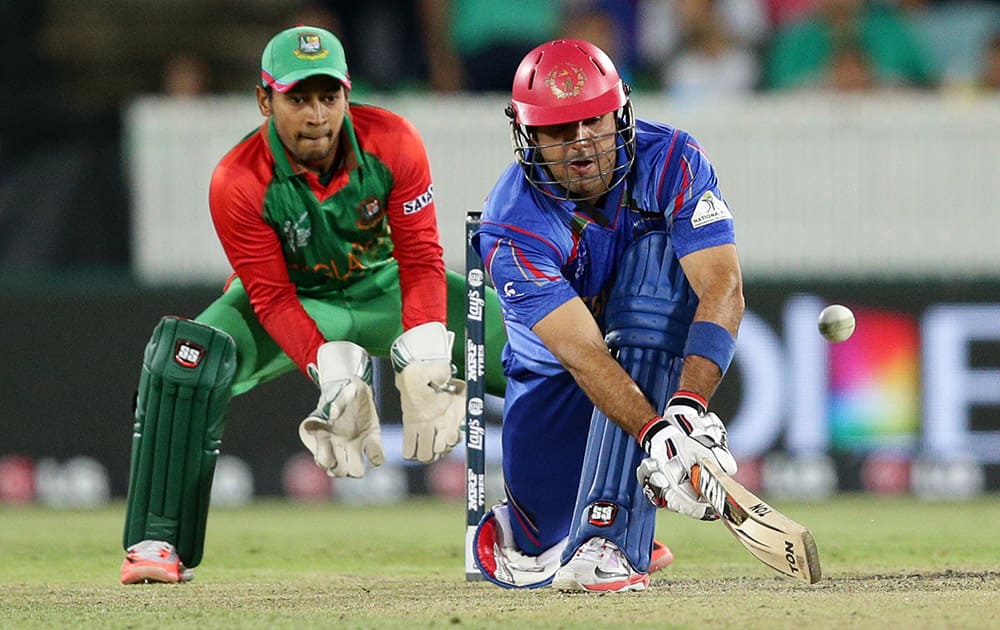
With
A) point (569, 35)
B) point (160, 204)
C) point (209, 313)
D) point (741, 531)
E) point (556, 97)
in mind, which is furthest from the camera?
point (569, 35)

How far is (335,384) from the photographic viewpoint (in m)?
5.72

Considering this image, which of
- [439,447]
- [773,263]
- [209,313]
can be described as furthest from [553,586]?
[773,263]

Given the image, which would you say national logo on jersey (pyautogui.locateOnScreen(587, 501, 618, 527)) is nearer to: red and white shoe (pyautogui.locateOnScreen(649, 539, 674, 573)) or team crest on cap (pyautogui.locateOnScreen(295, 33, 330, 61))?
red and white shoe (pyautogui.locateOnScreen(649, 539, 674, 573))

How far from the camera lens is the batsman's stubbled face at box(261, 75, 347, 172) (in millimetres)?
5781

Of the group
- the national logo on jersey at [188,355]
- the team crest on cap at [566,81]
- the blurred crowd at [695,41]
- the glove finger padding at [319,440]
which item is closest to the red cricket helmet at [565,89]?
the team crest on cap at [566,81]

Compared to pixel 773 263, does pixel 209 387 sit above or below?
below

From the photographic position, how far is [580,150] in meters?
4.93

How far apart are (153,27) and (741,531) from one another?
28.9 ft

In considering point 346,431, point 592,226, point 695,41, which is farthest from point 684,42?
point 592,226

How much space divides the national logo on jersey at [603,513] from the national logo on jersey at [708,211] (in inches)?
32.6

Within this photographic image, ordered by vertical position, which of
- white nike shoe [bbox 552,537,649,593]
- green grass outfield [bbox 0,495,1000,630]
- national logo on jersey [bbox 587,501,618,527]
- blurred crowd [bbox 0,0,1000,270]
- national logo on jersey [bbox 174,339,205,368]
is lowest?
green grass outfield [bbox 0,495,1000,630]

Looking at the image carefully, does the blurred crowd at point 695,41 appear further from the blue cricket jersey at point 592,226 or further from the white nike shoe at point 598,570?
the white nike shoe at point 598,570

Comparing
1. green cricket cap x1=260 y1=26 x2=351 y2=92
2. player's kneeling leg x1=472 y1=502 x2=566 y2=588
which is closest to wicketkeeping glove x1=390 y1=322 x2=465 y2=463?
player's kneeling leg x1=472 y1=502 x2=566 y2=588

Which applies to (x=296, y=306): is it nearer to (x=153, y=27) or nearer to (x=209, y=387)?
(x=209, y=387)
